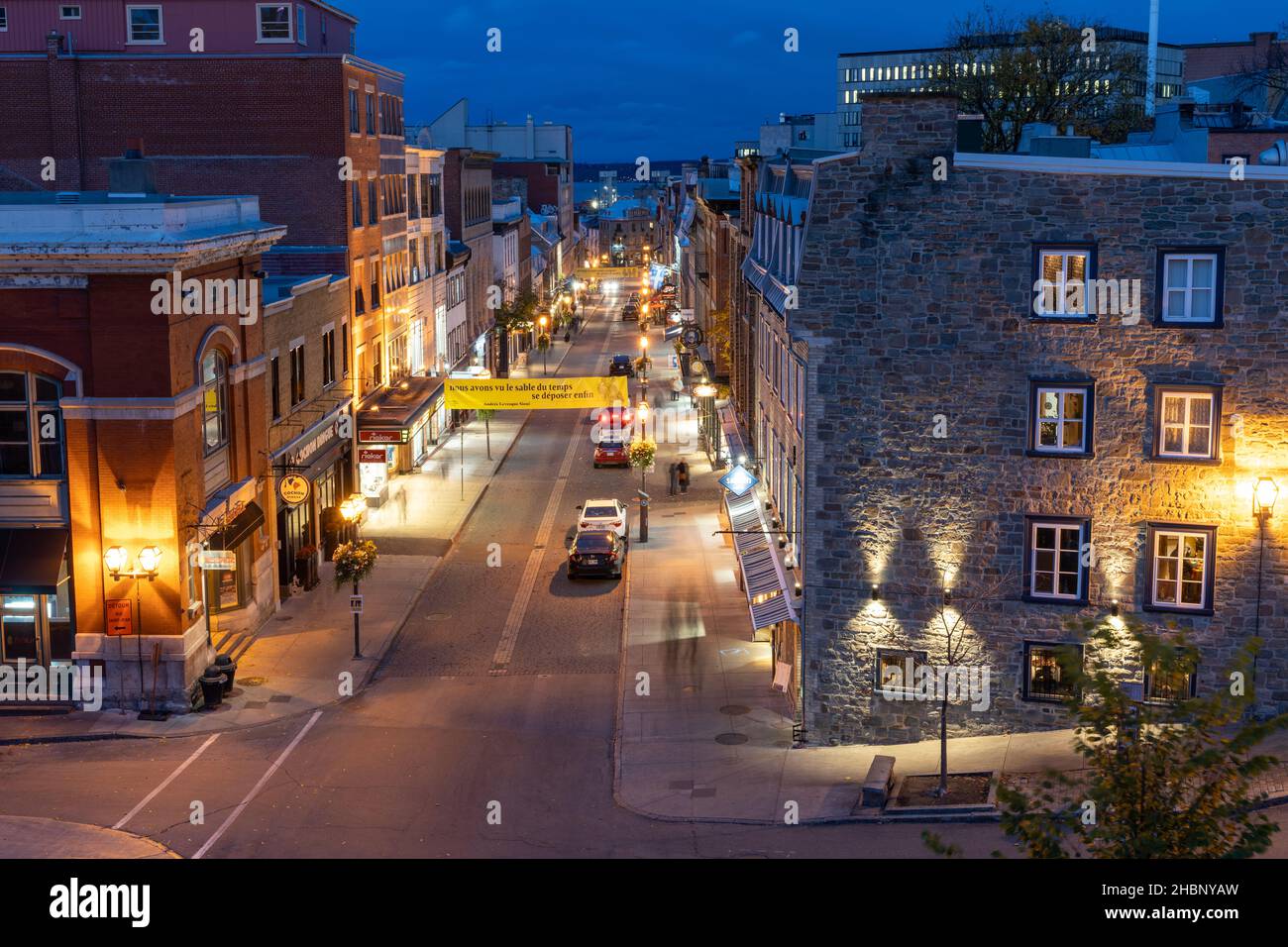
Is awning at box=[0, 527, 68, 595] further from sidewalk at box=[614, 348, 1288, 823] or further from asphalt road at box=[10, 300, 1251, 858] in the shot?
sidewalk at box=[614, 348, 1288, 823]

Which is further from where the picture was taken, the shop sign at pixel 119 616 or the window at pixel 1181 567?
the shop sign at pixel 119 616

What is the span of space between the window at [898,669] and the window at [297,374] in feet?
64.7

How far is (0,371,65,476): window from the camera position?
91.7 ft

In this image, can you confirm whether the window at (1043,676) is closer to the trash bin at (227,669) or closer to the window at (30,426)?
the trash bin at (227,669)

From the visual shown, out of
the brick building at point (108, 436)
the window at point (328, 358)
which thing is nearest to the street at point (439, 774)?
the brick building at point (108, 436)

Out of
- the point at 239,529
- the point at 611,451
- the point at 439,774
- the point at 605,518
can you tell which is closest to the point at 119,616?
the point at 239,529

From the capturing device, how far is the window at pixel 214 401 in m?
30.9

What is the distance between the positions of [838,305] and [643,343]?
180ft

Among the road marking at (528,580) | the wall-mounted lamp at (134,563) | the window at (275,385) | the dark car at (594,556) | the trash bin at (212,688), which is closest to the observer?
the wall-mounted lamp at (134,563)

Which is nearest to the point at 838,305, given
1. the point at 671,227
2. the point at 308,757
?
the point at 308,757

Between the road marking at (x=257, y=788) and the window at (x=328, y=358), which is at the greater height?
the window at (x=328, y=358)

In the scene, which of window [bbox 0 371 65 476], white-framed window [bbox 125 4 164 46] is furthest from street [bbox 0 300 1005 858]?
white-framed window [bbox 125 4 164 46]

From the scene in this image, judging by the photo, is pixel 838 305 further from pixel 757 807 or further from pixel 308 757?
pixel 308 757

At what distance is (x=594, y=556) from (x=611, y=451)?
60.6ft
